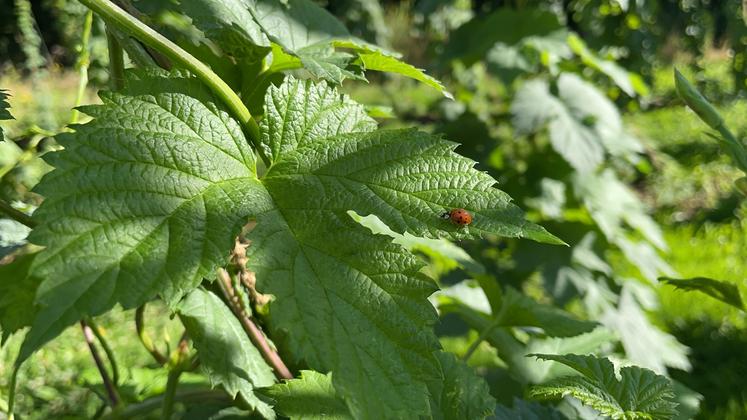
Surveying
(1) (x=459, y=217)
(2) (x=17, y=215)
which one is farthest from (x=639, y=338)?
(2) (x=17, y=215)

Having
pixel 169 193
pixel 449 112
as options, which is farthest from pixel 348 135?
pixel 449 112

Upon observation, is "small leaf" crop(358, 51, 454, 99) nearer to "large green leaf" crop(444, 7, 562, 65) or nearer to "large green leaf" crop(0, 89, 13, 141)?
"large green leaf" crop(0, 89, 13, 141)

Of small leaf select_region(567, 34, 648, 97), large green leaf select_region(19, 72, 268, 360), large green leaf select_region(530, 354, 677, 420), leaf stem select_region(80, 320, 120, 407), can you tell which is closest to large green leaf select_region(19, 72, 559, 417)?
large green leaf select_region(19, 72, 268, 360)

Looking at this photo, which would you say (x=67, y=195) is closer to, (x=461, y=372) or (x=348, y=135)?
(x=348, y=135)

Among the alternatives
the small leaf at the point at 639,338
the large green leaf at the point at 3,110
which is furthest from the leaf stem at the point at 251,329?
the small leaf at the point at 639,338

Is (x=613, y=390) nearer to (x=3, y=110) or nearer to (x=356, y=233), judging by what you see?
(x=356, y=233)

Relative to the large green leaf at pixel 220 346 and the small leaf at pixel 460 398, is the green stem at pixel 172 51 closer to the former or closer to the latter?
the large green leaf at pixel 220 346
